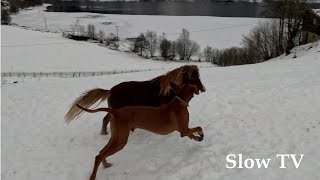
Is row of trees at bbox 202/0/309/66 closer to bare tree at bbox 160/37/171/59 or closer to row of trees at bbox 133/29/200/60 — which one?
row of trees at bbox 133/29/200/60

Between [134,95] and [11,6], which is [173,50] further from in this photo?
[11,6]

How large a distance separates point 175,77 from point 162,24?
88.6m

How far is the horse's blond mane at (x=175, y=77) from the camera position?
21.6ft

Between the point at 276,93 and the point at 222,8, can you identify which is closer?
the point at 276,93

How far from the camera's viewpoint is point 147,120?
19.7 feet

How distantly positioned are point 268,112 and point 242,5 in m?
132

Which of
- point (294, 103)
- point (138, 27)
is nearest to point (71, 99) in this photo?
point (294, 103)

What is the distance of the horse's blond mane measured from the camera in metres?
6.60

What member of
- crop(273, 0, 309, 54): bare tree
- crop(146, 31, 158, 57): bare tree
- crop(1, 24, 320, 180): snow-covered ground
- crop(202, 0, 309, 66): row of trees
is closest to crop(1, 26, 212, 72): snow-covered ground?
crop(146, 31, 158, 57): bare tree

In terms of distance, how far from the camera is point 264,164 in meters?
5.89

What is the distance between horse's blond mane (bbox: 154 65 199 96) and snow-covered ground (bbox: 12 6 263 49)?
66.7 metres

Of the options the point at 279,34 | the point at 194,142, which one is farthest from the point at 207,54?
the point at 194,142

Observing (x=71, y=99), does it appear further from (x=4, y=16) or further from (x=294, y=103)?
(x=4, y=16)

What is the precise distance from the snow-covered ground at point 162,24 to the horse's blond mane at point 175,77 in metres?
66.7
